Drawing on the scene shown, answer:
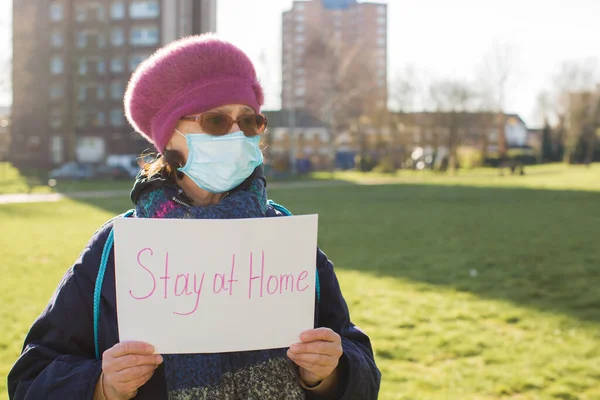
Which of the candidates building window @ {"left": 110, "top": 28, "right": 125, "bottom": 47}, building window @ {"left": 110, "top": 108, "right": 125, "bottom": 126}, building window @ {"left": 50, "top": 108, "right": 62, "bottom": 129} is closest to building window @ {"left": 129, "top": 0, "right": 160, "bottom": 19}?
building window @ {"left": 110, "top": 28, "right": 125, "bottom": 47}

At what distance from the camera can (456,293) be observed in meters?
8.05

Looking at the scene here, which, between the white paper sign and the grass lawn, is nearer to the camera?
the white paper sign

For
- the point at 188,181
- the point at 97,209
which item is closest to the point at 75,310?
the point at 188,181

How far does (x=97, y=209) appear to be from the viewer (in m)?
21.6

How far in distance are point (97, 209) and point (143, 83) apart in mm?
20512

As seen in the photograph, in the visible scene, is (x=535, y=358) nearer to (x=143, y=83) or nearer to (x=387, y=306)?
(x=387, y=306)

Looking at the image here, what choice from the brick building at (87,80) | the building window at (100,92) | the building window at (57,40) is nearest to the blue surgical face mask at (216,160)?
the brick building at (87,80)

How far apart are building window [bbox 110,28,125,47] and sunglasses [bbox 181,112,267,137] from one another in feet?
224

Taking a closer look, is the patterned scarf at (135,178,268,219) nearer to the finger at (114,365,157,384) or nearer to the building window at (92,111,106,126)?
the finger at (114,365,157,384)

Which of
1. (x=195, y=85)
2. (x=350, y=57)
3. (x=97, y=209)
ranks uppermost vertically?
(x=350, y=57)

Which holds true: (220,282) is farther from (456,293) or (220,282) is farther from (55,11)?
(55,11)

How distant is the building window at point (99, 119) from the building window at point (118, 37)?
23.0 ft

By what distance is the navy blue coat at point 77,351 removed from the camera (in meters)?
1.79

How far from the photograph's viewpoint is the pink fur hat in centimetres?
199
